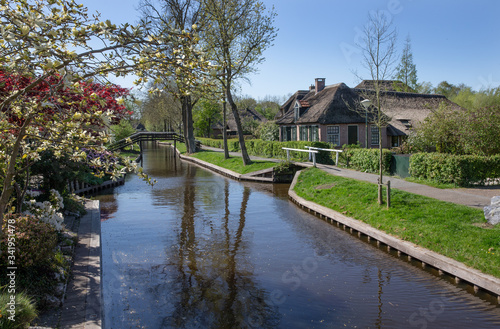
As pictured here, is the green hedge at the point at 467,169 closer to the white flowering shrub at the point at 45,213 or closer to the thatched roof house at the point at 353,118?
the white flowering shrub at the point at 45,213

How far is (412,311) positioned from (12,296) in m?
6.36

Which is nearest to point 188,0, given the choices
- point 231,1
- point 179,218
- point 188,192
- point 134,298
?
point 231,1

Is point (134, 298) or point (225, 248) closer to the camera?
point (134, 298)

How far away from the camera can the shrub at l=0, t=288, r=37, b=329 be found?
4586mm

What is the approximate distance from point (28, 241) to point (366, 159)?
16.4 metres

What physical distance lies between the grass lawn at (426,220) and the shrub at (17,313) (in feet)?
25.8

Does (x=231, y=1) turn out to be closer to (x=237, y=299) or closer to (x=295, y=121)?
(x=295, y=121)

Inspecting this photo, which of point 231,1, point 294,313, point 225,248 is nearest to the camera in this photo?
point 294,313

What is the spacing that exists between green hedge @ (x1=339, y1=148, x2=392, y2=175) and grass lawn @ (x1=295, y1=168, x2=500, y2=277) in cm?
331

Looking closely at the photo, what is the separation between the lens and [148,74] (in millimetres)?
5258

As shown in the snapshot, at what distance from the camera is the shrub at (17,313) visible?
15.0 ft

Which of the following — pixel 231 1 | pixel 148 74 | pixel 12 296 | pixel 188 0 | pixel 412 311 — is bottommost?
pixel 412 311

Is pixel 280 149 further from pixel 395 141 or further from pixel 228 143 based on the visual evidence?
pixel 228 143

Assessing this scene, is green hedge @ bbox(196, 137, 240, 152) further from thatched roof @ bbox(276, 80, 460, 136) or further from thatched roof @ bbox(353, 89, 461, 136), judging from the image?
thatched roof @ bbox(353, 89, 461, 136)
